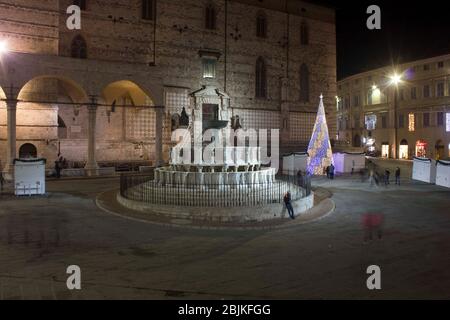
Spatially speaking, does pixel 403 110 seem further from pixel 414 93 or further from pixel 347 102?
pixel 347 102

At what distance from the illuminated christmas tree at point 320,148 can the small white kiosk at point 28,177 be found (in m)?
17.1

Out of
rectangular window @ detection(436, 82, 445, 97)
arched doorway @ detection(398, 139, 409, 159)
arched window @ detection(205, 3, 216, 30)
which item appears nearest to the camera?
arched window @ detection(205, 3, 216, 30)

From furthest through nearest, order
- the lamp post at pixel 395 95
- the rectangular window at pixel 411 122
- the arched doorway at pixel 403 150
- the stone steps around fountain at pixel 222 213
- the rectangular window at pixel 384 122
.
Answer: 1. the rectangular window at pixel 384 122
2. the arched doorway at pixel 403 150
3. the lamp post at pixel 395 95
4. the rectangular window at pixel 411 122
5. the stone steps around fountain at pixel 222 213

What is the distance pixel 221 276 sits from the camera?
762 centimetres

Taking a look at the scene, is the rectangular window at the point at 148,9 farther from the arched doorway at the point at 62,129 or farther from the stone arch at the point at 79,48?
the arched doorway at the point at 62,129

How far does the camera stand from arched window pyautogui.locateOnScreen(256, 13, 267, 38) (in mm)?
35688

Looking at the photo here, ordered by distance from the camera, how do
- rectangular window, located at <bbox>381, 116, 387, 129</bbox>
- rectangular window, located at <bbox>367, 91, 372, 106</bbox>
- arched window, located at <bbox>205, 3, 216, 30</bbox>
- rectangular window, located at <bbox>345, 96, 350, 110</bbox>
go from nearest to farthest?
1. arched window, located at <bbox>205, 3, 216, 30</bbox>
2. rectangular window, located at <bbox>381, 116, 387, 129</bbox>
3. rectangular window, located at <bbox>367, 91, 372, 106</bbox>
4. rectangular window, located at <bbox>345, 96, 350, 110</bbox>

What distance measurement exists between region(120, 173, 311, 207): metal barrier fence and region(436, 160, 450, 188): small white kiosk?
34.0 ft

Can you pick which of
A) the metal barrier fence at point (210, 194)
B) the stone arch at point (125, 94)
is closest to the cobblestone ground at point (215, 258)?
the metal barrier fence at point (210, 194)

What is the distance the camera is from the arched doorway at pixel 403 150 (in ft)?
152

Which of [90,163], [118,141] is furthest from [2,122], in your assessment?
[118,141]

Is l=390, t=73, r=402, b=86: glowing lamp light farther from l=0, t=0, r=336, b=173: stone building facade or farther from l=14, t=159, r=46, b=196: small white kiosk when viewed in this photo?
l=14, t=159, r=46, b=196: small white kiosk

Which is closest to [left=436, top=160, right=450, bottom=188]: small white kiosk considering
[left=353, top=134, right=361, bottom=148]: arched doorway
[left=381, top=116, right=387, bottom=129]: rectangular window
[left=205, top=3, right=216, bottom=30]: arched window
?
[left=205, top=3, right=216, bottom=30]: arched window

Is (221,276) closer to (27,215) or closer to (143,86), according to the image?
(27,215)
